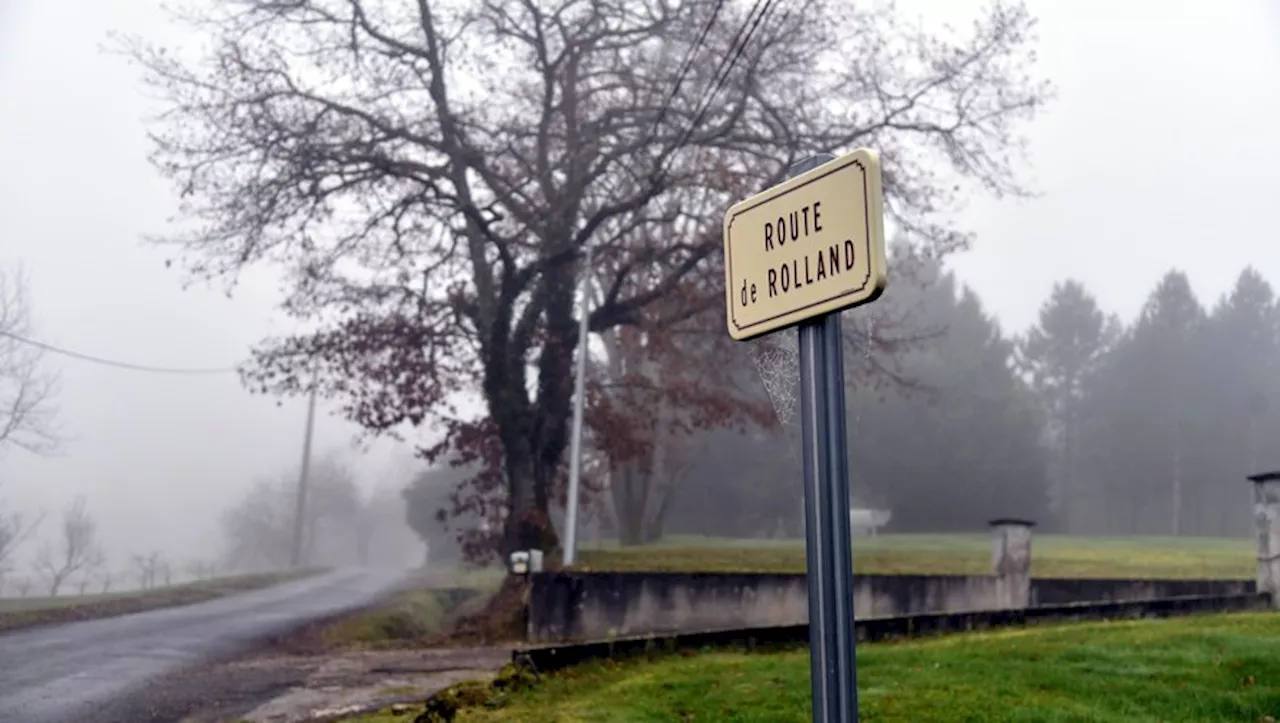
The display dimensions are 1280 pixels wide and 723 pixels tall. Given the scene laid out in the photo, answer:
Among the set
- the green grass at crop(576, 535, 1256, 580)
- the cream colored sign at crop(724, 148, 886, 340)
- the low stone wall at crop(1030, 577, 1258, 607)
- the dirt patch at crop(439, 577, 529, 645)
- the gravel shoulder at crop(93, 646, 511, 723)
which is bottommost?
the gravel shoulder at crop(93, 646, 511, 723)

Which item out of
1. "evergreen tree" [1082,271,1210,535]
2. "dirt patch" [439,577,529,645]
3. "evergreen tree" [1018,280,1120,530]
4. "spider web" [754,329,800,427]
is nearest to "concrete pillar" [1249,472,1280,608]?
"dirt patch" [439,577,529,645]

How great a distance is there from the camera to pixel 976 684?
7.07 m

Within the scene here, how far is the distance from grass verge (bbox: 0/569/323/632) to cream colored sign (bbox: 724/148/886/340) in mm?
16579

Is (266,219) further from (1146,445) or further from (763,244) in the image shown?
(1146,445)

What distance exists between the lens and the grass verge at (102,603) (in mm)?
18016

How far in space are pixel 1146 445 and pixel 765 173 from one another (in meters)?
34.7

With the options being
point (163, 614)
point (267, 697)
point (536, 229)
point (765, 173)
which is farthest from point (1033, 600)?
point (163, 614)

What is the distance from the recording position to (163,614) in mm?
20406

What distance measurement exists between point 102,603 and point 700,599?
1283 centimetres

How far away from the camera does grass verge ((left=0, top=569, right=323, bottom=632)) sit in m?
18.0

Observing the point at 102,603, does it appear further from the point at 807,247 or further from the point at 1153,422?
the point at 1153,422

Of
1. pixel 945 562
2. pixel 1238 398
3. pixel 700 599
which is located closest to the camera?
pixel 700 599

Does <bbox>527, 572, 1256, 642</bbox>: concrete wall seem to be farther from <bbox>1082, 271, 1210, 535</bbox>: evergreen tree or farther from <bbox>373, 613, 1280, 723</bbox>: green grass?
<bbox>1082, 271, 1210, 535</bbox>: evergreen tree

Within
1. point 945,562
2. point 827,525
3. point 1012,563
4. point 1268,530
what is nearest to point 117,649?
point 1012,563
